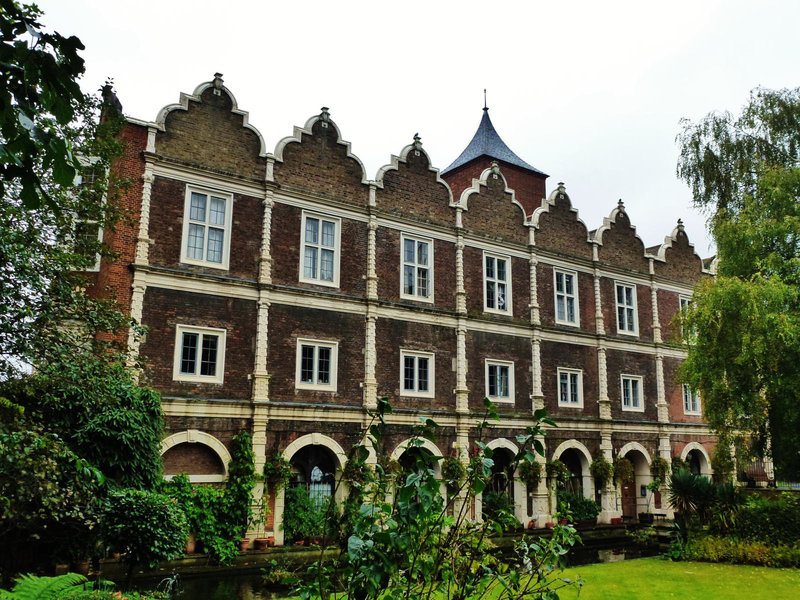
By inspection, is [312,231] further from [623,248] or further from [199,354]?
[623,248]

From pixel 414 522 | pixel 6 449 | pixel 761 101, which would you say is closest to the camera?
pixel 414 522

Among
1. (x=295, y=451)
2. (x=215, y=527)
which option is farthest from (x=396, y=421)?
(x=215, y=527)

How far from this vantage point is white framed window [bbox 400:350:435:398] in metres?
22.4

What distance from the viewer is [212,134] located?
66.6ft

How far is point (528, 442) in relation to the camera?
4215 mm

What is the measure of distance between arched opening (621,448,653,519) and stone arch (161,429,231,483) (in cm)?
1712

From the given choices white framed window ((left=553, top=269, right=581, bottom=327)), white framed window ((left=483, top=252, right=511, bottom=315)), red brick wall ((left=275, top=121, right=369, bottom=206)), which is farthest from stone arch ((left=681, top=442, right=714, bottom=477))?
red brick wall ((left=275, top=121, right=369, bottom=206))

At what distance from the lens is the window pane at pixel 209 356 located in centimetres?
1897

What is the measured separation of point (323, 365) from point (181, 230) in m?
5.90

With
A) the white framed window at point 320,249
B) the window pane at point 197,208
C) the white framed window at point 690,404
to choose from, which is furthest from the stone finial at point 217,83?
the white framed window at point 690,404

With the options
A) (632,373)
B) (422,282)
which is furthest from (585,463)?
(422,282)

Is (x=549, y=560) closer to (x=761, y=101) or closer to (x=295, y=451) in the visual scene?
(x=295, y=451)

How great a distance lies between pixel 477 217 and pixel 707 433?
15.2 metres

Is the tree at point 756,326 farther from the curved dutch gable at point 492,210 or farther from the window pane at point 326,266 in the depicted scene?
the window pane at point 326,266
